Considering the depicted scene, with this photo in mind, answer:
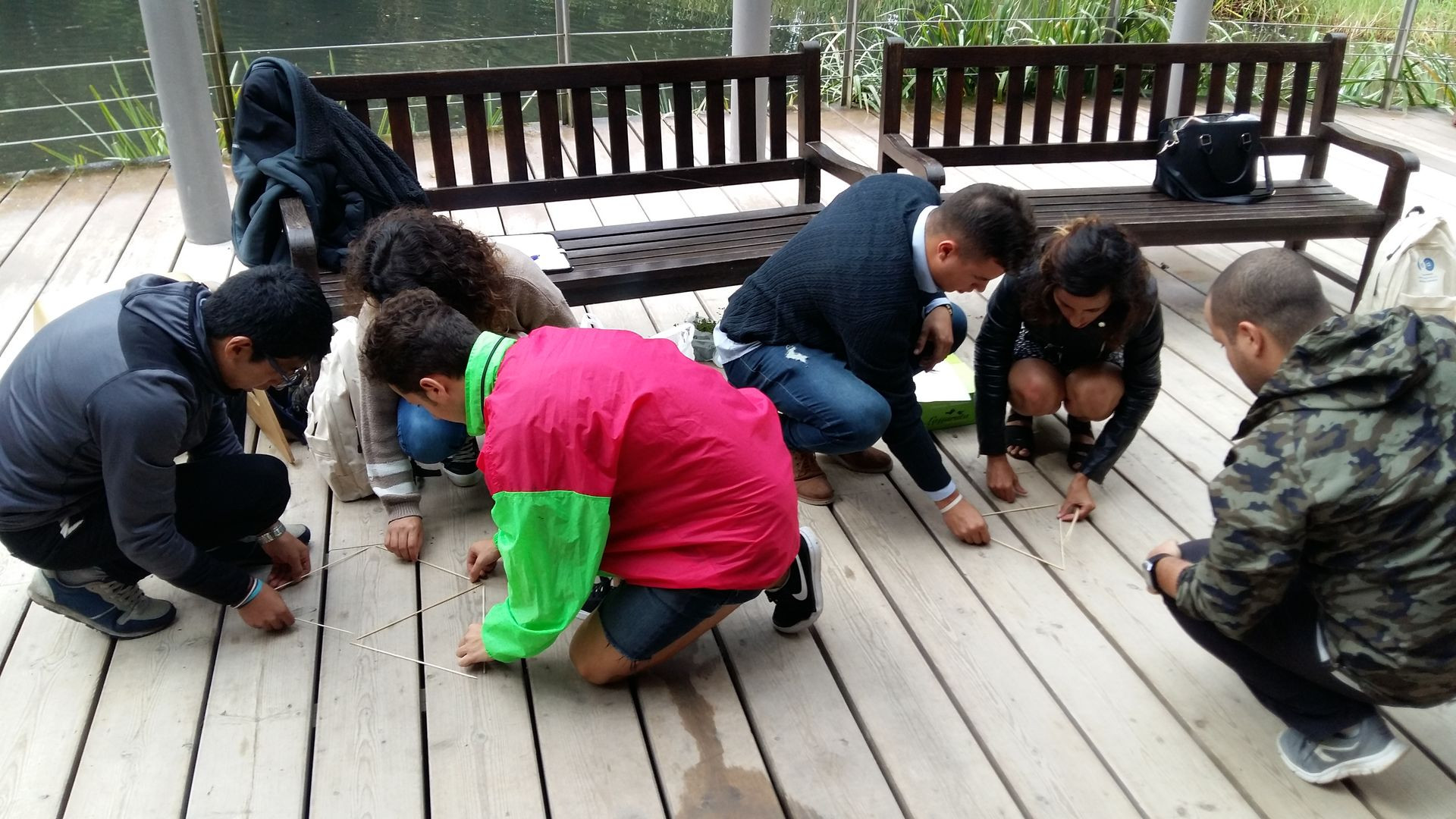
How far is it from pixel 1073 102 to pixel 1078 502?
1.73 metres

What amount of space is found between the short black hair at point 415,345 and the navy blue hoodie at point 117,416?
1.21ft

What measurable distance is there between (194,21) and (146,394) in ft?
8.06

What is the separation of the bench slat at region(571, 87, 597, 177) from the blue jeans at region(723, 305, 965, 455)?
3.44ft

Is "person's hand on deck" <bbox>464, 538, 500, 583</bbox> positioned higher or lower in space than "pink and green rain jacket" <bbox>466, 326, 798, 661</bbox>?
lower

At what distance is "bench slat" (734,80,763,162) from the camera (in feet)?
11.4

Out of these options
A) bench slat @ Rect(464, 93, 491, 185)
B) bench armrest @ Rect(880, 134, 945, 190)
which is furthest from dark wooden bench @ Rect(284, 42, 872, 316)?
bench armrest @ Rect(880, 134, 945, 190)

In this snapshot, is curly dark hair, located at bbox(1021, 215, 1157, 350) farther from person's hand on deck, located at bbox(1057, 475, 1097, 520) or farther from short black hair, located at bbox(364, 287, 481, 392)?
short black hair, located at bbox(364, 287, 481, 392)

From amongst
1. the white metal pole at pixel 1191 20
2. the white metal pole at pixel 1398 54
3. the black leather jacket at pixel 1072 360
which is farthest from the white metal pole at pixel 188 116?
the white metal pole at pixel 1398 54

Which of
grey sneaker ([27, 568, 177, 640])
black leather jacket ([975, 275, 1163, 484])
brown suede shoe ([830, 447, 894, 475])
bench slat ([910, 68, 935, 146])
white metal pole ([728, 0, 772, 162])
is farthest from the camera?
white metal pole ([728, 0, 772, 162])

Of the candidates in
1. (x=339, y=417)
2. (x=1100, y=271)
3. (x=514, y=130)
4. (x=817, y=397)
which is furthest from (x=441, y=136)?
(x=1100, y=271)

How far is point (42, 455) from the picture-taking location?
1936mm

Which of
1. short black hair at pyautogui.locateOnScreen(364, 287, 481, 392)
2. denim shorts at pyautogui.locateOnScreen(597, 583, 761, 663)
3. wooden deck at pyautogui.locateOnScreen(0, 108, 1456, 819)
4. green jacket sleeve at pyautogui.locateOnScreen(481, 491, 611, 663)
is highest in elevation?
short black hair at pyautogui.locateOnScreen(364, 287, 481, 392)

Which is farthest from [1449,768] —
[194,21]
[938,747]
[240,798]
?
[194,21]

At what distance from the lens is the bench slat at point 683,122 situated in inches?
134
